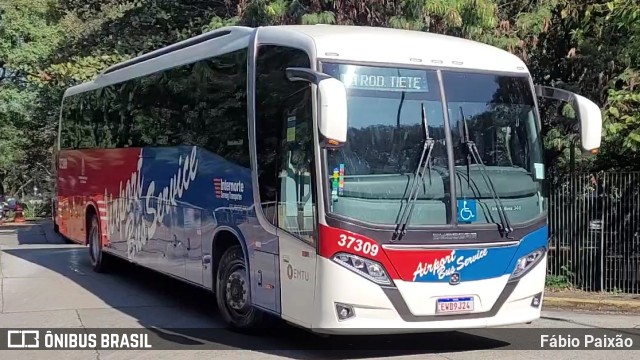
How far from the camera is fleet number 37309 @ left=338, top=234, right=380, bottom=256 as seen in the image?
7.06 metres

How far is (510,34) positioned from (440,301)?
8163mm

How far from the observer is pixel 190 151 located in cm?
1016

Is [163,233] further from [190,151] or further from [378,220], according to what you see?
[378,220]

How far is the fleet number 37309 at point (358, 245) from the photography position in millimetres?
7062

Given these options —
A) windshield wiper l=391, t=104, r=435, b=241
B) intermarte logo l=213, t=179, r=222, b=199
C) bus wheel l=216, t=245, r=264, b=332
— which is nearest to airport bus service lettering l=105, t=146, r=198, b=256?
intermarte logo l=213, t=179, r=222, b=199

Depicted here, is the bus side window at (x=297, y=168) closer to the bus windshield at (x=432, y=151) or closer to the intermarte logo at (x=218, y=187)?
the bus windshield at (x=432, y=151)

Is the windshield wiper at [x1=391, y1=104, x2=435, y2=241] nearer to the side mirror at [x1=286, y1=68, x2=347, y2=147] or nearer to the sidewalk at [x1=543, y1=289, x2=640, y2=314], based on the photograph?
the side mirror at [x1=286, y1=68, x2=347, y2=147]

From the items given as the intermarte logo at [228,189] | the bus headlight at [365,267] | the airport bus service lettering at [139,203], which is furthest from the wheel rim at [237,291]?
the bus headlight at [365,267]

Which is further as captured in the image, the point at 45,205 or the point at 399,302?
the point at 45,205

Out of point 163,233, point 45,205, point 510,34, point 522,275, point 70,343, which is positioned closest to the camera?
point 522,275

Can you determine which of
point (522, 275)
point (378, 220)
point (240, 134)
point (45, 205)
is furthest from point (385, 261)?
point (45, 205)

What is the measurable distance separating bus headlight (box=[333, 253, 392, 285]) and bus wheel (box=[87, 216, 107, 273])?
8.30 metres

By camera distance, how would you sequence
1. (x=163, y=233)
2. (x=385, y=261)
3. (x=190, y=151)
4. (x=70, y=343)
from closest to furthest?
(x=385, y=261), (x=70, y=343), (x=190, y=151), (x=163, y=233)

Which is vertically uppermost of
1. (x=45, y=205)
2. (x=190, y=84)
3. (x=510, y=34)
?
(x=510, y=34)
